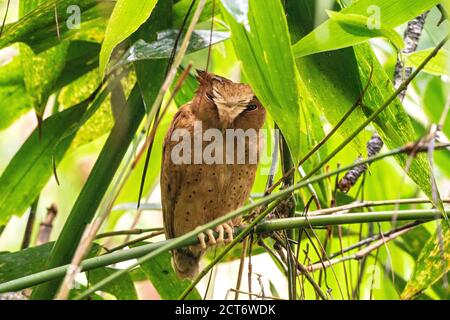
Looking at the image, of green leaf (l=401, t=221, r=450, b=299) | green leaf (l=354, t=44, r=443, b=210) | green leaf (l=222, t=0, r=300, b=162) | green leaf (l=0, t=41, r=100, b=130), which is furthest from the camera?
green leaf (l=0, t=41, r=100, b=130)

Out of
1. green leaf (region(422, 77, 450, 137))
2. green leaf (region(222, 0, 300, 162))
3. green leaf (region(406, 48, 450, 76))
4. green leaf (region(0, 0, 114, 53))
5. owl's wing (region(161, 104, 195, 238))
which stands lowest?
green leaf (region(222, 0, 300, 162))

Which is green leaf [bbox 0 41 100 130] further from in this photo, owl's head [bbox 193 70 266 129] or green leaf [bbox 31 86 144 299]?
owl's head [bbox 193 70 266 129]

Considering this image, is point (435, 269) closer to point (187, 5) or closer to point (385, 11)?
point (385, 11)

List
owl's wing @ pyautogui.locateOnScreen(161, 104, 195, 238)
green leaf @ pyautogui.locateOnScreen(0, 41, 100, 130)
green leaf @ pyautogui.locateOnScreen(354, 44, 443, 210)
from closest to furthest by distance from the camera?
green leaf @ pyautogui.locateOnScreen(354, 44, 443, 210) < owl's wing @ pyautogui.locateOnScreen(161, 104, 195, 238) < green leaf @ pyautogui.locateOnScreen(0, 41, 100, 130)

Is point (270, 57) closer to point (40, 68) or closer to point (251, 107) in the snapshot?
point (251, 107)

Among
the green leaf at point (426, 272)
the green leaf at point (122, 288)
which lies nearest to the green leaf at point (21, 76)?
the green leaf at point (122, 288)

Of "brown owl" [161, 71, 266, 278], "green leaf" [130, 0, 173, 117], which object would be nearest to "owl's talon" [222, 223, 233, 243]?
"brown owl" [161, 71, 266, 278]

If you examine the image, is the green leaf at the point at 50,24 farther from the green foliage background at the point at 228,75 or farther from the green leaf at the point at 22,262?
the green leaf at the point at 22,262
